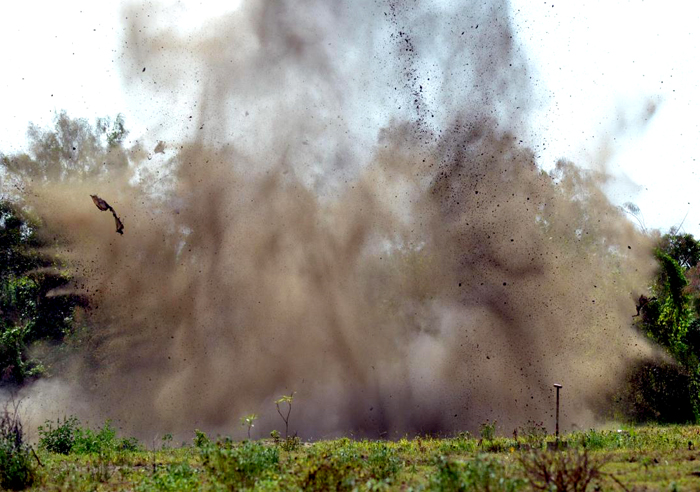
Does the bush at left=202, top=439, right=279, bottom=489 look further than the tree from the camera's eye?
No

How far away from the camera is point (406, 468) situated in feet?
38.2

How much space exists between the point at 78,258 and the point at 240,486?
17185mm

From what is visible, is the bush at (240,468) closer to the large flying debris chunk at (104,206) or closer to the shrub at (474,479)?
the shrub at (474,479)

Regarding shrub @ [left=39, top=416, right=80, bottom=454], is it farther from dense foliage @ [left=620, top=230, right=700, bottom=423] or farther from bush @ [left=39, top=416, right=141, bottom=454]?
dense foliage @ [left=620, top=230, right=700, bottom=423]

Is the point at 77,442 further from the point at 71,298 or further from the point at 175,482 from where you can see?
the point at 71,298

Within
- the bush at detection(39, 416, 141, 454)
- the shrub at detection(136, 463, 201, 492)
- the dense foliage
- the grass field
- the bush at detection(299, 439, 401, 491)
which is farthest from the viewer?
the dense foliage

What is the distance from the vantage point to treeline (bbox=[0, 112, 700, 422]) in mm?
27297

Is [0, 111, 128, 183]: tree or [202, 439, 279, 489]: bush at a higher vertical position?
[0, 111, 128, 183]: tree

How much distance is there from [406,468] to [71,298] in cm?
2444

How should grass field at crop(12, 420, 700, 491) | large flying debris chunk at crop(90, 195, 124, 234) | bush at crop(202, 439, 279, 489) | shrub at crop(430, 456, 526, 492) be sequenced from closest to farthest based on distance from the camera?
shrub at crop(430, 456, 526, 492) → grass field at crop(12, 420, 700, 491) → bush at crop(202, 439, 279, 489) → large flying debris chunk at crop(90, 195, 124, 234)

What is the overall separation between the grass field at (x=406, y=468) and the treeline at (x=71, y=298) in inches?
495

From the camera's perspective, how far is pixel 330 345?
22531mm

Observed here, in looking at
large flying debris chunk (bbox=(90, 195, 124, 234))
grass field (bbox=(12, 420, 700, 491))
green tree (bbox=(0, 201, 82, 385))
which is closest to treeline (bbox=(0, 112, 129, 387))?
green tree (bbox=(0, 201, 82, 385))

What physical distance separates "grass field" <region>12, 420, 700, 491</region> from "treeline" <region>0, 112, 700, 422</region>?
41.3 ft
